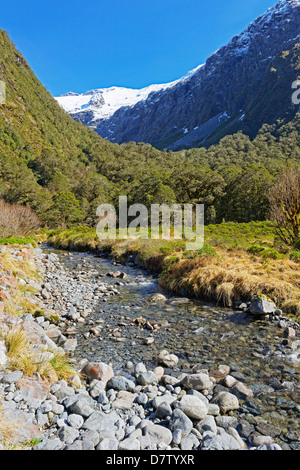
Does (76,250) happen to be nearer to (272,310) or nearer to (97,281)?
(97,281)

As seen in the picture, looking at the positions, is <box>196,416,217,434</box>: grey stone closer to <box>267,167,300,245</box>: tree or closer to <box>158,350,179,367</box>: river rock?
<box>158,350,179,367</box>: river rock

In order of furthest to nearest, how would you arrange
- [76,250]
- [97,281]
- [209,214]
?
[209,214], [76,250], [97,281]

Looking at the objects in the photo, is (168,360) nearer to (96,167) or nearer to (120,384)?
(120,384)

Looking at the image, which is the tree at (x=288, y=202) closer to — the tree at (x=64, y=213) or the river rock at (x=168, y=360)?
the river rock at (x=168, y=360)

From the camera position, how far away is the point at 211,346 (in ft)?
23.6

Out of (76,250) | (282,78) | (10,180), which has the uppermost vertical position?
(282,78)

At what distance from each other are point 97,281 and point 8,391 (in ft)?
35.7

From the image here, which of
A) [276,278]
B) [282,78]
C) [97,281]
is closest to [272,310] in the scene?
[276,278]

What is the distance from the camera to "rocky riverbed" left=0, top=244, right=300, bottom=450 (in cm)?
374

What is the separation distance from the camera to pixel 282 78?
6309 inches

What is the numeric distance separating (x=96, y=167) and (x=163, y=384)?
106863 millimetres

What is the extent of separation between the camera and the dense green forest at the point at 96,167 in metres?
47.2

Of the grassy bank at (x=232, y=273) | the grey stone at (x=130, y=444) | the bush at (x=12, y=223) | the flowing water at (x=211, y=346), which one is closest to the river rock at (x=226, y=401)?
the flowing water at (x=211, y=346)

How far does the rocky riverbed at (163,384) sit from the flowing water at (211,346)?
2cm
